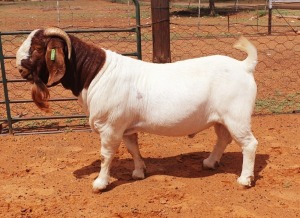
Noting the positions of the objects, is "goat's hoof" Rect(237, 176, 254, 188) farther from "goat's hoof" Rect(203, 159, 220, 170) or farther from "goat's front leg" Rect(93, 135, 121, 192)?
"goat's front leg" Rect(93, 135, 121, 192)

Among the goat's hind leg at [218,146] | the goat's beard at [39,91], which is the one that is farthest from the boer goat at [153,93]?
the goat's hind leg at [218,146]

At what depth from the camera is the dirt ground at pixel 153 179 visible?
405 cm

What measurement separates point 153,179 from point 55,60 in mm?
1732

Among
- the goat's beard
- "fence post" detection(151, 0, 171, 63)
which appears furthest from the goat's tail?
the goat's beard

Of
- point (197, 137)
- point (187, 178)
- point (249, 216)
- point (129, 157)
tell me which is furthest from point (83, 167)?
point (249, 216)

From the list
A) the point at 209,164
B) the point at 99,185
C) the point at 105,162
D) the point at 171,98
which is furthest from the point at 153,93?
the point at 209,164

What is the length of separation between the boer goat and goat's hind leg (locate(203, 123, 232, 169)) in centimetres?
41

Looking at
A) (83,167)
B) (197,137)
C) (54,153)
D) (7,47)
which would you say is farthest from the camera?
(7,47)

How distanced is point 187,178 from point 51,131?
8.54ft

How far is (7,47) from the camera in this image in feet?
43.9

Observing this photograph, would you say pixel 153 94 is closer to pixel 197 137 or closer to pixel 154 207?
pixel 154 207

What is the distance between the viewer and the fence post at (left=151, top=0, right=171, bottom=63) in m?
6.06

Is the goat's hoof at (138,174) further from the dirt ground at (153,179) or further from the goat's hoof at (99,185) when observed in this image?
the goat's hoof at (99,185)

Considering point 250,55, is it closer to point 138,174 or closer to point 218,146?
point 218,146
